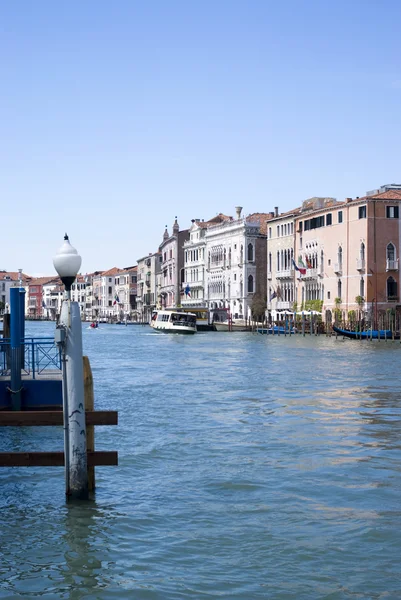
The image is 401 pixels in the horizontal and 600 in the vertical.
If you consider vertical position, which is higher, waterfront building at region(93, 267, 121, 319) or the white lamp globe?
waterfront building at region(93, 267, 121, 319)

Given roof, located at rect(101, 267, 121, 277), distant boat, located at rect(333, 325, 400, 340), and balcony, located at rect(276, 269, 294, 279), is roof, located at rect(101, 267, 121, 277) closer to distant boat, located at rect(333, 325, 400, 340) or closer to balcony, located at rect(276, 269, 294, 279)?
balcony, located at rect(276, 269, 294, 279)

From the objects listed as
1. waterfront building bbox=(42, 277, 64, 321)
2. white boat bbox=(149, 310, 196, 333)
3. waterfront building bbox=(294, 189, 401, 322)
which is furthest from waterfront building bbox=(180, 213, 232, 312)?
waterfront building bbox=(42, 277, 64, 321)

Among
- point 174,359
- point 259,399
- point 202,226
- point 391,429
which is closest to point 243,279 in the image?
point 202,226

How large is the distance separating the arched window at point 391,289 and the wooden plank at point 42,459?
136 feet

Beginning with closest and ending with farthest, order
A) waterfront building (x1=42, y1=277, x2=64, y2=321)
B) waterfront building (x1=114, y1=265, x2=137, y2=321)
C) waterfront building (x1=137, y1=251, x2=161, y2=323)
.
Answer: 1. waterfront building (x1=137, y1=251, x2=161, y2=323)
2. waterfront building (x1=114, y1=265, x2=137, y2=321)
3. waterfront building (x1=42, y1=277, x2=64, y2=321)

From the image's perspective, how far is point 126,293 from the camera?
117 m

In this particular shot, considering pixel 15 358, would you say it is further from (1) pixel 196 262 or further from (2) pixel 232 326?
(1) pixel 196 262

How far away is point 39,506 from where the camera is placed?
25.1ft

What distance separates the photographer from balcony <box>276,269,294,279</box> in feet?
191

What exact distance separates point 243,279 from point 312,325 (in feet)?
47.4

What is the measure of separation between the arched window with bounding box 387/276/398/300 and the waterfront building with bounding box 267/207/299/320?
36.4 ft

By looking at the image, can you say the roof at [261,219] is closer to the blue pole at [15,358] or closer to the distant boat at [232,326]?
the distant boat at [232,326]

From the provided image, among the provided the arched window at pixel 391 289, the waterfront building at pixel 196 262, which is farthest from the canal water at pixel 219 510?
the waterfront building at pixel 196 262

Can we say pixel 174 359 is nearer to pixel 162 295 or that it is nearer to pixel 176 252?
pixel 176 252
